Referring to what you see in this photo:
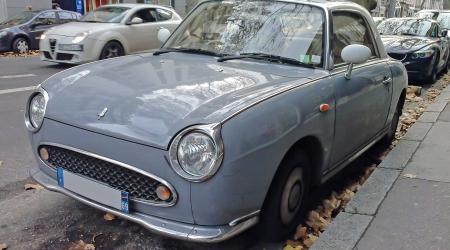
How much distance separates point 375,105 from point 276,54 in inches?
47.3

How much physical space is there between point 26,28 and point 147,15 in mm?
5200

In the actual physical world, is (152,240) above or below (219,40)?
below

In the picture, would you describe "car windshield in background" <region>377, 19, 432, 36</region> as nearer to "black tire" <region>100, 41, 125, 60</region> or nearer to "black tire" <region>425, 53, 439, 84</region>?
"black tire" <region>425, 53, 439, 84</region>

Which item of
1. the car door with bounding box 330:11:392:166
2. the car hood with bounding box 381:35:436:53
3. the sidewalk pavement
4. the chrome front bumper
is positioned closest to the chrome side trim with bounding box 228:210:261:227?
the chrome front bumper

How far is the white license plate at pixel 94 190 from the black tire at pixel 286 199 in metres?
0.88

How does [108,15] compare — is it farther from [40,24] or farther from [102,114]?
[102,114]

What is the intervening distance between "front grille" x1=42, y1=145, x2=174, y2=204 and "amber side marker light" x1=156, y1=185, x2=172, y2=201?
17mm

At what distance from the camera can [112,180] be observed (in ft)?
9.59

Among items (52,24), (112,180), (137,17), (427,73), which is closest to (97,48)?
(137,17)

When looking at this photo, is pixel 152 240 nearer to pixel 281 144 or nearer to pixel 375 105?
pixel 281 144

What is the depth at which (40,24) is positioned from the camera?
52.0 feet

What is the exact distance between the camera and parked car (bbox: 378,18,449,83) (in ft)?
34.0

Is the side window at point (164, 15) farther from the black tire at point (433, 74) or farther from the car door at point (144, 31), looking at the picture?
the black tire at point (433, 74)

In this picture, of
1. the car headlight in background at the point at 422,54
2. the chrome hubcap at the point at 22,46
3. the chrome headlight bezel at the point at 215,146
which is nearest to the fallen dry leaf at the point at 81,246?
the chrome headlight bezel at the point at 215,146
